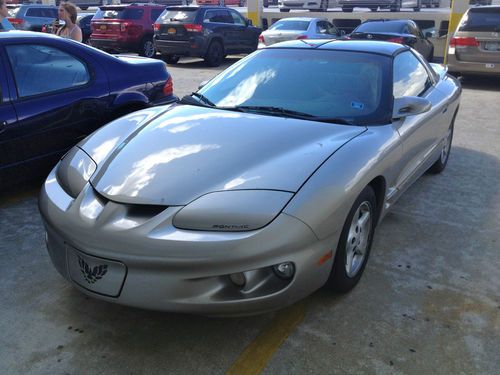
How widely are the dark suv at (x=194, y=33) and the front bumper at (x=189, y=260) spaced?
12.0 meters

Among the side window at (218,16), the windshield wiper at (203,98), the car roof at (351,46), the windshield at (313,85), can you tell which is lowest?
the side window at (218,16)

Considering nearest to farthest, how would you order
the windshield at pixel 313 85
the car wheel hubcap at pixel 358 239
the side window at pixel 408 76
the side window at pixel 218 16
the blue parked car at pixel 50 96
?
1. the car wheel hubcap at pixel 358 239
2. the windshield at pixel 313 85
3. the side window at pixel 408 76
4. the blue parked car at pixel 50 96
5. the side window at pixel 218 16

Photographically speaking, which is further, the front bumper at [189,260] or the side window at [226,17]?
the side window at [226,17]

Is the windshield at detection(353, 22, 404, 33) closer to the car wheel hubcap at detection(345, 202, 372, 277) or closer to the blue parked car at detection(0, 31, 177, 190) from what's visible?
the blue parked car at detection(0, 31, 177, 190)

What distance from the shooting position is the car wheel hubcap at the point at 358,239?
2.85 m

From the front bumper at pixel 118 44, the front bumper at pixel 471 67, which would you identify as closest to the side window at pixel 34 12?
the front bumper at pixel 118 44

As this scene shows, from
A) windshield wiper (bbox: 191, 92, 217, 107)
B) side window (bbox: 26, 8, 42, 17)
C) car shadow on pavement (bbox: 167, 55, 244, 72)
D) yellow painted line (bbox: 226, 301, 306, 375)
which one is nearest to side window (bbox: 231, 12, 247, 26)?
car shadow on pavement (bbox: 167, 55, 244, 72)

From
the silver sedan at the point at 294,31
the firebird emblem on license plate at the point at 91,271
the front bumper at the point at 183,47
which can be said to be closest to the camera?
the firebird emblem on license plate at the point at 91,271

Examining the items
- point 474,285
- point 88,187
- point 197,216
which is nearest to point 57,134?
point 88,187

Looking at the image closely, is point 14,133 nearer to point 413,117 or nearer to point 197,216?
point 197,216

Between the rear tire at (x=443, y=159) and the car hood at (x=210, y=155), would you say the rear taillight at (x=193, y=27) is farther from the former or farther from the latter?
the car hood at (x=210, y=155)

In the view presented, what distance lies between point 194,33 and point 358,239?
11.8 metres

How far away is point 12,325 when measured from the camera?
268cm

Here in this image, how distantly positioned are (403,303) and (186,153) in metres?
1.54
